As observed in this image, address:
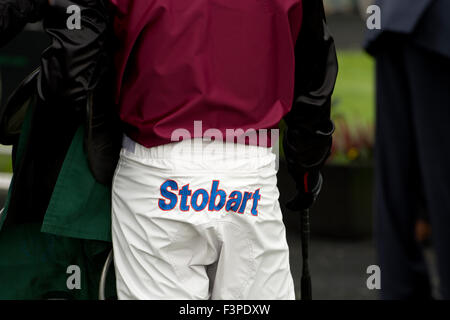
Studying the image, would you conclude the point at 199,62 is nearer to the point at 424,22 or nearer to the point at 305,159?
the point at 305,159

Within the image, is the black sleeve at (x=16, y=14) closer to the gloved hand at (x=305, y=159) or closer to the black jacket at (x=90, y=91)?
the black jacket at (x=90, y=91)

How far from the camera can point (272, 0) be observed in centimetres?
212

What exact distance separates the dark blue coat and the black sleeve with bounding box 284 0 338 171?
91cm

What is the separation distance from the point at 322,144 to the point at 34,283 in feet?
3.32

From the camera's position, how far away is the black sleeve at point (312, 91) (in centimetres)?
236

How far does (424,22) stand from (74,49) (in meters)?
1.69

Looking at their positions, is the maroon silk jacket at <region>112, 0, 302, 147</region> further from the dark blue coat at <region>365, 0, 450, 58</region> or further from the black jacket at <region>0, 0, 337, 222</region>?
the dark blue coat at <region>365, 0, 450, 58</region>

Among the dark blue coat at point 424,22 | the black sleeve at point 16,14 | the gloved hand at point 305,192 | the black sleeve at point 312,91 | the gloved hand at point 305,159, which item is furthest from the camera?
the dark blue coat at point 424,22

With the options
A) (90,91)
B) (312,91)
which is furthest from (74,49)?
(312,91)

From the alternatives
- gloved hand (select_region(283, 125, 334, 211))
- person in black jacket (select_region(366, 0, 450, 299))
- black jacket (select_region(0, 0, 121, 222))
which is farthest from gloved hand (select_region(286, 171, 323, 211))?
person in black jacket (select_region(366, 0, 450, 299))

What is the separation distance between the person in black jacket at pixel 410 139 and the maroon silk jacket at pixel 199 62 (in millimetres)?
1181

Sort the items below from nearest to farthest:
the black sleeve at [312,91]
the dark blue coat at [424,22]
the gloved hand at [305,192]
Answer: the black sleeve at [312,91]
the gloved hand at [305,192]
the dark blue coat at [424,22]

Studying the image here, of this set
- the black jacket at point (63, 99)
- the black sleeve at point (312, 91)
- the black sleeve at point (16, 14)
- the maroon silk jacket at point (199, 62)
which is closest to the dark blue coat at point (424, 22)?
the black sleeve at point (312, 91)
